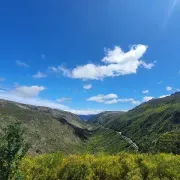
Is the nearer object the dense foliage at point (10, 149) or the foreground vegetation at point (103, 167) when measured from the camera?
the dense foliage at point (10, 149)

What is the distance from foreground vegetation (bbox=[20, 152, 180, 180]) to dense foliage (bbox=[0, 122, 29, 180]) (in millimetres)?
2247

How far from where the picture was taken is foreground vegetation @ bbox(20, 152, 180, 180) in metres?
15.8

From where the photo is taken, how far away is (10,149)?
583 inches

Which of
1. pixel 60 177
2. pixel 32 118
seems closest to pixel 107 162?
pixel 60 177

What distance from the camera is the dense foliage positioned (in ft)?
48.5

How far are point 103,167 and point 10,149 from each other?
18.8 ft

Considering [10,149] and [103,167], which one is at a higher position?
[10,149]

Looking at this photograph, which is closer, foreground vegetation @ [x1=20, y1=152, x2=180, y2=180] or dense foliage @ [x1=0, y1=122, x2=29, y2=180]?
dense foliage @ [x1=0, y1=122, x2=29, y2=180]

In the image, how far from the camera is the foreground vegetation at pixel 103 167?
15.8 meters

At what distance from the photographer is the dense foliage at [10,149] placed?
14.8 metres

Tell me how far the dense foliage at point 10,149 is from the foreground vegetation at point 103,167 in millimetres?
2247

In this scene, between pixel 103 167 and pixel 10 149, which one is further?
pixel 103 167

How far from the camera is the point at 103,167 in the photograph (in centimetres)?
1717

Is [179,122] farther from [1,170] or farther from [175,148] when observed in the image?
[1,170]
